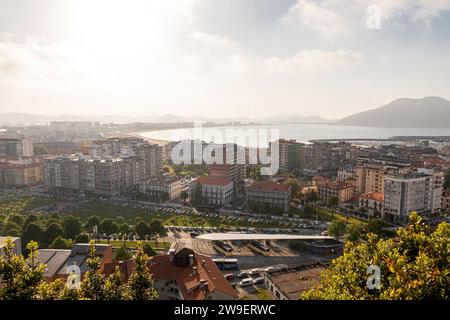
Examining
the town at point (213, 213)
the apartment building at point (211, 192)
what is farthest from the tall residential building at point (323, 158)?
the apartment building at point (211, 192)

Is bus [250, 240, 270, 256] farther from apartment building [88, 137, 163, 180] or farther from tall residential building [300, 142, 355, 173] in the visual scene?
tall residential building [300, 142, 355, 173]

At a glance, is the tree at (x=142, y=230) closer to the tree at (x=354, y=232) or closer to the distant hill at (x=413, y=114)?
the tree at (x=354, y=232)

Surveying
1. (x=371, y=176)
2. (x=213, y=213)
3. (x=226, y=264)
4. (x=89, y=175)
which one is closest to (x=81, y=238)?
(x=226, y=264)

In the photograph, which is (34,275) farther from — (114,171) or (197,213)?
(114,171)

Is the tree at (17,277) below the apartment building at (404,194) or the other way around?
the other way around

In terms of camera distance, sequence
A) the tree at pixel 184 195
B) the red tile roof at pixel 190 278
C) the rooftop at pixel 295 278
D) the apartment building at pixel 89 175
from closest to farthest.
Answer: the red tile roof at pixel 190 278
the rooftop at pixel 295 278
the tree at pixel 184 195
the apartment building at pixel 89 175

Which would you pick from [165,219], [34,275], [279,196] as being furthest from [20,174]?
[34,275]
